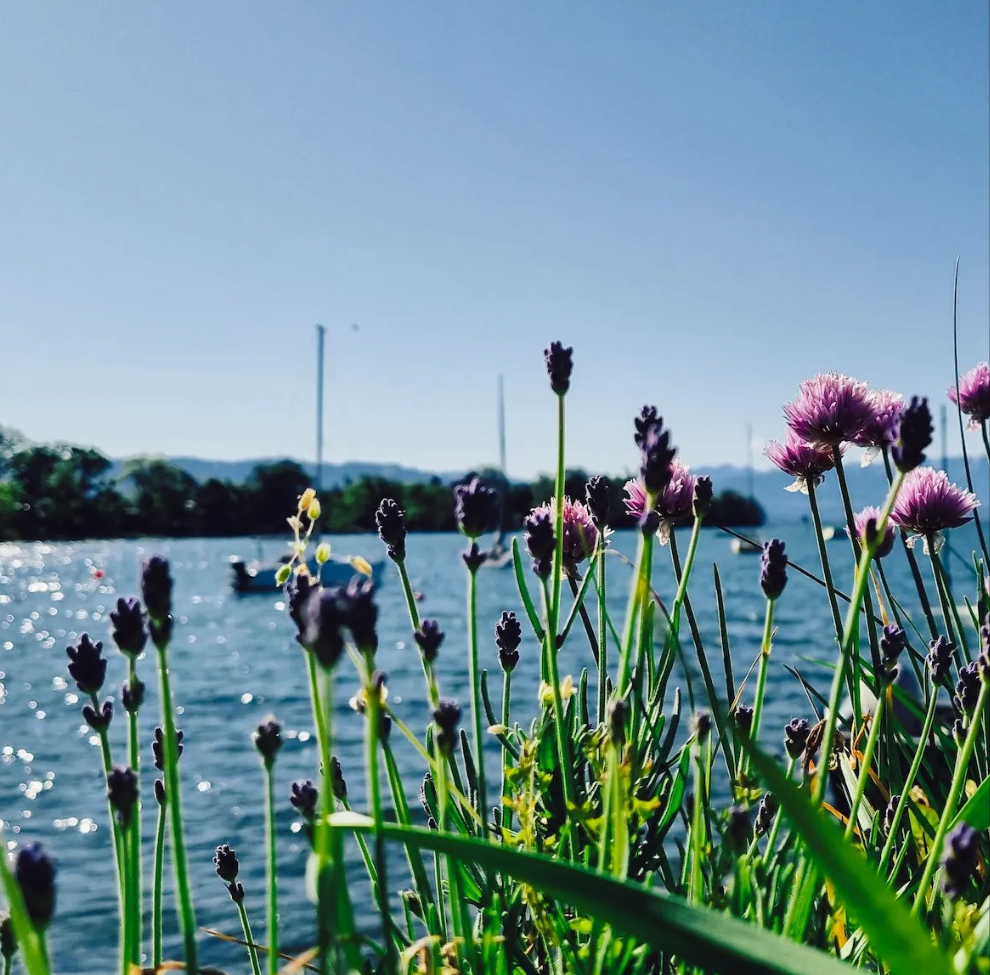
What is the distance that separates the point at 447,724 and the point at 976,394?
3.77 feet

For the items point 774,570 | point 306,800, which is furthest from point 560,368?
point 306,800

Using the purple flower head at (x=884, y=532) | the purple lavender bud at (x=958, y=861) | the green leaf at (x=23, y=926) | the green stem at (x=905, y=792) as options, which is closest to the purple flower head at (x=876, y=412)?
the purple flower head at (x=884, y=532)

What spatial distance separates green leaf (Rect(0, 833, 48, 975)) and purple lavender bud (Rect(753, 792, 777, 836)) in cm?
95

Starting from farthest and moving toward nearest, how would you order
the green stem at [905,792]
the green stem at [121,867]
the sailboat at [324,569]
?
1. the sailboat at [324,569]
2. the green stem at [905,792]
3. the green stem at [121,867]

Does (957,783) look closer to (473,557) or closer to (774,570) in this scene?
(774,570)

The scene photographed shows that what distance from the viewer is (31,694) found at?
790 inches

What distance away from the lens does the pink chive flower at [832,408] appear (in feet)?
5.36

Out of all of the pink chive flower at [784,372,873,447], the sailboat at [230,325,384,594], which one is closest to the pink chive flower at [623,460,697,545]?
the pink chive flower at [784,372,873,447]

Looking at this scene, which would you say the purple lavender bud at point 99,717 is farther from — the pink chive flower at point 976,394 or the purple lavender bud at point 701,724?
the pink chive flower at point 976,394

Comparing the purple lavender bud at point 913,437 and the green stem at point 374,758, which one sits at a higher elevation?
the purple lavender bud at point 913,437

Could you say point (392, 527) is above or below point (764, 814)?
above

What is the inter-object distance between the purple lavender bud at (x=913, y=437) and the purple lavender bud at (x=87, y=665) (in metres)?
0.79

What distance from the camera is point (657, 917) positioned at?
68cm

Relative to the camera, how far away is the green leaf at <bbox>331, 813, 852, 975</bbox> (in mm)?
663
